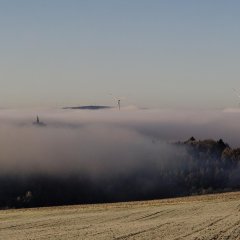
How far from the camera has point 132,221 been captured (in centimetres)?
7581

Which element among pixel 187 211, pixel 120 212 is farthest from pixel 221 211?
pixel 120 212

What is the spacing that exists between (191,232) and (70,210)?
33571 mm

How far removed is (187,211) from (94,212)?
13965 millimetres

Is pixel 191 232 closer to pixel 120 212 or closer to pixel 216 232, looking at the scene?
pixel 216 232

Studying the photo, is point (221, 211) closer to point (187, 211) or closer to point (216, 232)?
point (187, 211)

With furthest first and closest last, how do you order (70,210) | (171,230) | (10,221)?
(70,210), (10,221), (171,230)

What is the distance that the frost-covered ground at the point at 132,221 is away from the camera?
6259cm

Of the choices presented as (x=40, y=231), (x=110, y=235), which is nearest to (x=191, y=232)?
(x=110, y=235)

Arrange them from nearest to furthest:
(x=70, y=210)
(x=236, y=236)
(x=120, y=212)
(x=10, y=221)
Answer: (x=236, y=236)
(x=10, y=221)
(x=120, y=212)
(x=70, y=210)

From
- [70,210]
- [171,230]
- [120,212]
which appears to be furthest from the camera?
[70,210]

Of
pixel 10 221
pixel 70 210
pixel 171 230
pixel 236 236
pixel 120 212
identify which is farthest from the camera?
pixel 70 210

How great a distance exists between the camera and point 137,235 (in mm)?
61344

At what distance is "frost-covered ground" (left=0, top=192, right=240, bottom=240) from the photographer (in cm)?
6259

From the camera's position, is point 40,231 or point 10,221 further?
point 10,221
